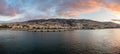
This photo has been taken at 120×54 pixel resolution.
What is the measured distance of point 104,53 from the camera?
6919 cm

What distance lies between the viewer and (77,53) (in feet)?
228

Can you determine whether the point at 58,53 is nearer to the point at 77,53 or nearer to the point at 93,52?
the point at 77,53

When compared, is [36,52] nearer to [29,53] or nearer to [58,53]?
[29,53]

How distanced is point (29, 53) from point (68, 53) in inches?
617

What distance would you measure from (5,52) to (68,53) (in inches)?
1035

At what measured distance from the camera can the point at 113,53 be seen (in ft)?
226

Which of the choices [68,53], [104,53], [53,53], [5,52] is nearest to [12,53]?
[5,52]

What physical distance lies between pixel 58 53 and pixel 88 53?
11985 millimetres

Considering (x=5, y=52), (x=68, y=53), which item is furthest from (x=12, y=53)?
(x=68, y=53)

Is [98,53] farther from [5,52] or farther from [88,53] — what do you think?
[5,52]

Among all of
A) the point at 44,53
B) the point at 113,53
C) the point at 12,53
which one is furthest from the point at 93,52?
the point at 12,53

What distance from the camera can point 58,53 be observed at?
70.4 metres

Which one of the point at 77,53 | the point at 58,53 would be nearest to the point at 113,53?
the point at 77,53

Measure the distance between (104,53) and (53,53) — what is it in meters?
20.2
